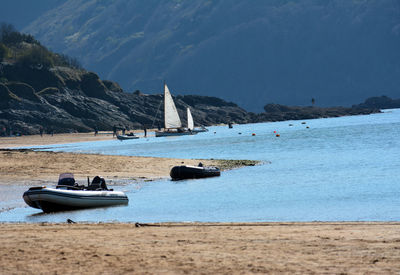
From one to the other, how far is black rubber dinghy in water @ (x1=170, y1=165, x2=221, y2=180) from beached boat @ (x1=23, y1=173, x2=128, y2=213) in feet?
43.8

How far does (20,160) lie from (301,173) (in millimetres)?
23486

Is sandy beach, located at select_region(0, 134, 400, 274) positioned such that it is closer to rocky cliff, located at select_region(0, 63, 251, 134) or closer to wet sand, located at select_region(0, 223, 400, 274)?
wet sand, located at select_region(0, 223, 400, 274)

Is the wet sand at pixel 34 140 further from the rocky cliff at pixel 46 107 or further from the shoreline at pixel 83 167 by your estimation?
the shoreline at pixel 83 167

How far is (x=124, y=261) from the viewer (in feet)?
49.0

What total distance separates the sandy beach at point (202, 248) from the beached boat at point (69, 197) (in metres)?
7.56

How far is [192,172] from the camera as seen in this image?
48.6 metres

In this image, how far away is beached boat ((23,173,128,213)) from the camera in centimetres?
3073

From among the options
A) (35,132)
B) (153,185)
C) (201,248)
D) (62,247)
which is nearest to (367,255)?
(201,248)

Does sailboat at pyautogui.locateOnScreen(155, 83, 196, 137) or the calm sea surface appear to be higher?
sailboat at pyautogui.locateOnScreen(155, 83, 196, 137)

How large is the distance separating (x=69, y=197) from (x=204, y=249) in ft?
54.2

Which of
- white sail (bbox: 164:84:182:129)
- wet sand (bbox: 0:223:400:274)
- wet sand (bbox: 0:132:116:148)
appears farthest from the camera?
white sail (bbox: 164:84:182:129)

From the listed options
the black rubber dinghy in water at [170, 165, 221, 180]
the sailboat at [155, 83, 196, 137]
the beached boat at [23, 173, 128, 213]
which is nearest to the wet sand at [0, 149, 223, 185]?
the black rubber dinghy in water at [170, 165, 221, 180]

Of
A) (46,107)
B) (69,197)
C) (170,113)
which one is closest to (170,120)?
(170,113)

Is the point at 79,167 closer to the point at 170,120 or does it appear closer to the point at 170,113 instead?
the point at 170,113
